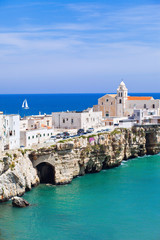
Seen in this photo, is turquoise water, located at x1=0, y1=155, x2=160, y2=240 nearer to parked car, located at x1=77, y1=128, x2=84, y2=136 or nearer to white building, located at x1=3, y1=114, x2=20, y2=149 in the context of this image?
white building, located at x1=3, y1=114, x2=20, y2=149

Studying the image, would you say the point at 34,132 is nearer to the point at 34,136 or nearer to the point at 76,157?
the point at 34,136

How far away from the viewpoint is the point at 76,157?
54.0m

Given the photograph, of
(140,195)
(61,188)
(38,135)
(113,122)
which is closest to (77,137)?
(38,135)

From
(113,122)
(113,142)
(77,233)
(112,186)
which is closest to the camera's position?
(77,233)

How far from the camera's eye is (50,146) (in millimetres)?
50250

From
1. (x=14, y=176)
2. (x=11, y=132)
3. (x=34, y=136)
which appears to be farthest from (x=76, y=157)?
(x=14, y=176)

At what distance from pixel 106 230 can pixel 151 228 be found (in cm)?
423

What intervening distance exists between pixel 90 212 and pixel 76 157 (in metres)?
14.5

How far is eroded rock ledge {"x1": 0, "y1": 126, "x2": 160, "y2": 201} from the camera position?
44.4 meters

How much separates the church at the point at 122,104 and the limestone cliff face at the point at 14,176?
4341 centimetres

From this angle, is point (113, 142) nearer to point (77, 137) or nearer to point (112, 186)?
point (77, 137)

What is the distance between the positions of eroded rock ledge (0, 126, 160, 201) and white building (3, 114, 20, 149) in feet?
14.2

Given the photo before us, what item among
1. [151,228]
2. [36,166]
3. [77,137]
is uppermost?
[77,137]

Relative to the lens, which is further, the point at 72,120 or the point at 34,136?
the point at 72,120
